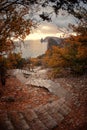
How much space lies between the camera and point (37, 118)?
12570 mm

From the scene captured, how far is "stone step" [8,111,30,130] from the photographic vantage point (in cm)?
1162

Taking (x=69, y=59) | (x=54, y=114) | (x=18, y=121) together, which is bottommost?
→ (x=54, y=114)

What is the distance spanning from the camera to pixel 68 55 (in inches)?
908

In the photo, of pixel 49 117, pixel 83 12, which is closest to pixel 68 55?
pixel 83 12

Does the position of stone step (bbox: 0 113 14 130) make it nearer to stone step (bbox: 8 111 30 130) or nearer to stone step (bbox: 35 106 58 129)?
stone step (bbox: 8 111 30 130)

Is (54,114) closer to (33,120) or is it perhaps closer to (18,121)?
(33,120)

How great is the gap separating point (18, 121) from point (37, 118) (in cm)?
107

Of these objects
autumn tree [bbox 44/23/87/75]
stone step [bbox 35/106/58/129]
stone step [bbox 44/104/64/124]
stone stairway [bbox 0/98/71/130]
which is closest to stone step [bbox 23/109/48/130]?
stone stairway [bbox 0/98/71/130]

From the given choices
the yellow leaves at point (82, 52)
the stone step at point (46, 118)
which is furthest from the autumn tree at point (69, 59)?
the stone step at point (46, 118)

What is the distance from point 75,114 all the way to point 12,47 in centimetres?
784

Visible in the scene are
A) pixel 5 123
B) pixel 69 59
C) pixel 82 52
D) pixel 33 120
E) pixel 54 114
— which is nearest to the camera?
pixel 5 123

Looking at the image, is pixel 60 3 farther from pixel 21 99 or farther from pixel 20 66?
pixel 20 66

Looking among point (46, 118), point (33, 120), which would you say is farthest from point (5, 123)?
point (46, 118)

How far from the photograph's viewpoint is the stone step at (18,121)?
11617mm
